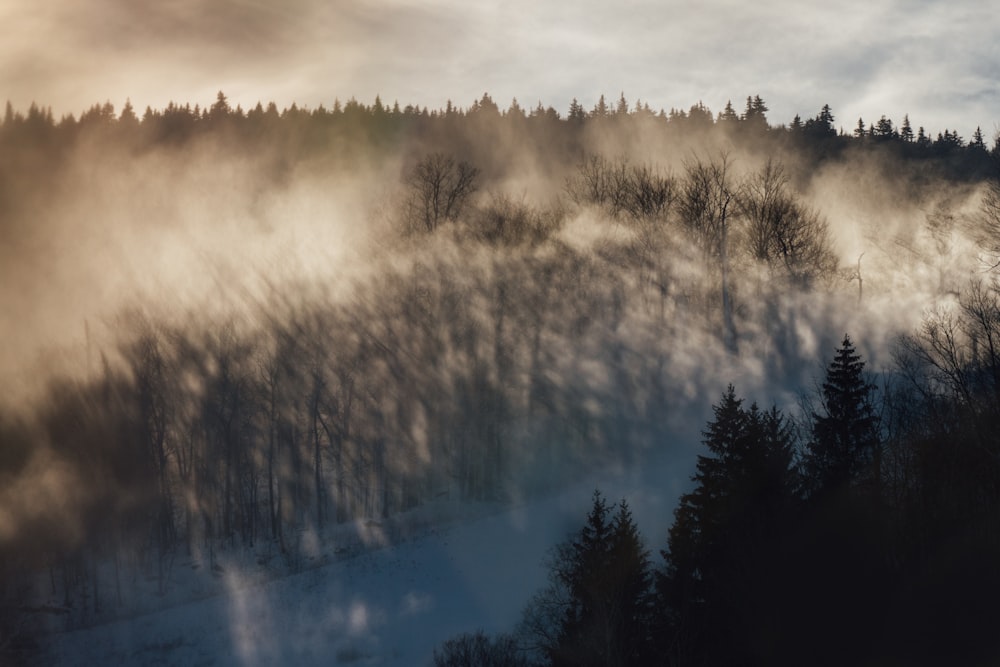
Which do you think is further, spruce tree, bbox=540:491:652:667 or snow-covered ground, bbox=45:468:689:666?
snow-covered ground, bbox=45:468:689:666

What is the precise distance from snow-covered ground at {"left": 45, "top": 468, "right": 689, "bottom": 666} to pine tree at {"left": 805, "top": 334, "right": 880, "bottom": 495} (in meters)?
7.94

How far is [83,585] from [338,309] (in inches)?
888

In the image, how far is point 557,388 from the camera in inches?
1869

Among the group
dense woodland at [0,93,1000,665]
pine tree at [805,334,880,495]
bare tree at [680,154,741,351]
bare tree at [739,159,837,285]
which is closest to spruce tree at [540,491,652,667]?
dense woodland at [0,93,1000,665]

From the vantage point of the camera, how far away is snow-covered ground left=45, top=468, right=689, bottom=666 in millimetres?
31016

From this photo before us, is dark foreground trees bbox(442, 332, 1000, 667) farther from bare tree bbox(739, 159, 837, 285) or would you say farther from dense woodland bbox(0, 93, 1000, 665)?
bare tree bbox(739, 159, 837, 285)

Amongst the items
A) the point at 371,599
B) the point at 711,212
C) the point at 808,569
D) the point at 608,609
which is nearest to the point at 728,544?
the point at 808,569

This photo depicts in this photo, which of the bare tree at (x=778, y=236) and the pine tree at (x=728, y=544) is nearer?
the pine tree at (x=728, y=544)

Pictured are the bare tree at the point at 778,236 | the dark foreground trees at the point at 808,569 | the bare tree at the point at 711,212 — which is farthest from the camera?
the bare tree at the point at 778,236

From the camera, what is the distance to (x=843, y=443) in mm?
28906

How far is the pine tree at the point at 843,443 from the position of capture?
26547 mm

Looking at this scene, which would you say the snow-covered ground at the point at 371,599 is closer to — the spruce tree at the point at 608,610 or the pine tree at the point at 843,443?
the pine tree at the point at 843,443

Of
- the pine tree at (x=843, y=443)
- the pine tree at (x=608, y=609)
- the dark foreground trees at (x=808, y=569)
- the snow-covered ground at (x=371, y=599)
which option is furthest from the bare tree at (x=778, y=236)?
the pine tree at (x=608, y=609)

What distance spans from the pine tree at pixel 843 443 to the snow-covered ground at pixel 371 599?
794 centimetres
